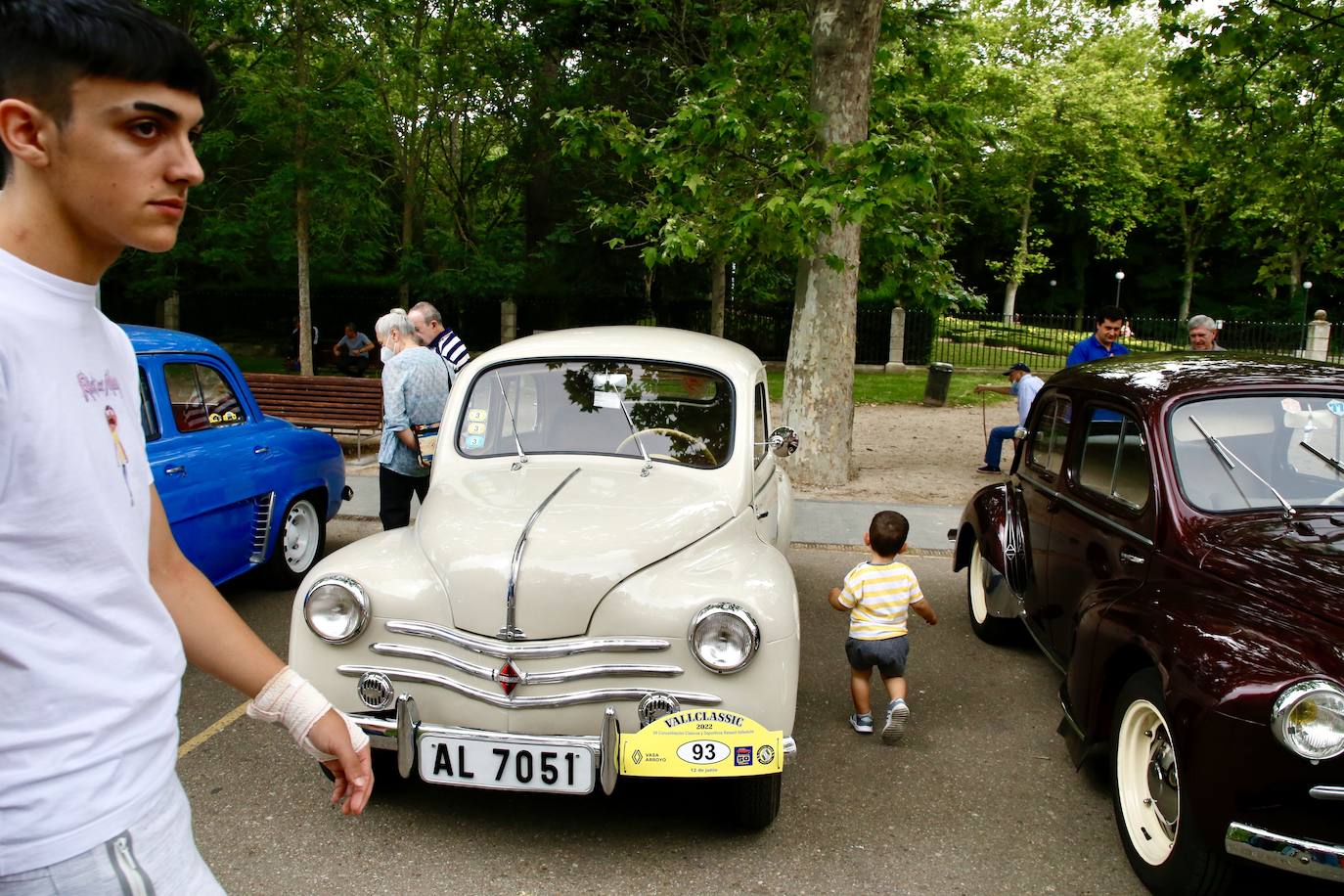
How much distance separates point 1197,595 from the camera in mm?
3605

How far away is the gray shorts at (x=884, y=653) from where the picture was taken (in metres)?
Answer: 4.67

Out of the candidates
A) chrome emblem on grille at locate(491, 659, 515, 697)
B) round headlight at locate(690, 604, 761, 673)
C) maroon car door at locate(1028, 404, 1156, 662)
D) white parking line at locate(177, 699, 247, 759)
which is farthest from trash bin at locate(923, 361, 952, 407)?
chrome emblem on grille at locate(491, 659, 515, 697)

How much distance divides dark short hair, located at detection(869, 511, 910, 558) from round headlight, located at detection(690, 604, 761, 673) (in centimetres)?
122

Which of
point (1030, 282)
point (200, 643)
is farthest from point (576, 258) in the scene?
point (1030, 282)

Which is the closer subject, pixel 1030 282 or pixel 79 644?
pixel 79 644

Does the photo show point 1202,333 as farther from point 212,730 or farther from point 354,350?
point 354,350

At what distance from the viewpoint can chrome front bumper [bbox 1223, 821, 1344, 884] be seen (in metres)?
2.92

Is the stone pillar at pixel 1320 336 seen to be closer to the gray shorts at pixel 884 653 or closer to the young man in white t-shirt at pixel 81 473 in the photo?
the gray shorts at pixel 884 653

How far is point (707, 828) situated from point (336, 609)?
169 centimetres

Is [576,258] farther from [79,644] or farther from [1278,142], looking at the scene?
[79,644]

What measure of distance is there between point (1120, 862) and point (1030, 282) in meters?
52.8

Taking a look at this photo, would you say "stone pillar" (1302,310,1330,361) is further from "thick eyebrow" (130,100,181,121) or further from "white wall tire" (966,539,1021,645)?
"thick eyebrow" (130,100,181,121)

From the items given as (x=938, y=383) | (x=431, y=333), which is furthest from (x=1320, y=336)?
(x=431, y=333)

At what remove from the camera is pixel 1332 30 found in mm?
11359
